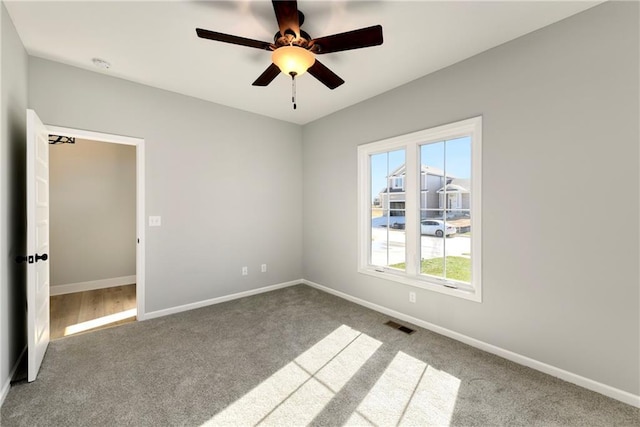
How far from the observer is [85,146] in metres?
4.35

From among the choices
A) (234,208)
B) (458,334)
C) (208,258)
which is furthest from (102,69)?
(458,334)

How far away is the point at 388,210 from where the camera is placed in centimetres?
347

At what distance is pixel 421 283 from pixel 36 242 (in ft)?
11.4

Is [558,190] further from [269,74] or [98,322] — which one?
[98,322]

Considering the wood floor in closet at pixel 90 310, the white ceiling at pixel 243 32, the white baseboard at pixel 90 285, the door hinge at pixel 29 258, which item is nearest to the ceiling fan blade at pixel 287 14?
the white ceiling at pixel 243 32

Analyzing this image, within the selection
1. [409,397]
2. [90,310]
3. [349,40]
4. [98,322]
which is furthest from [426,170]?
[90,310]

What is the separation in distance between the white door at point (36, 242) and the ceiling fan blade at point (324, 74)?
2.17m

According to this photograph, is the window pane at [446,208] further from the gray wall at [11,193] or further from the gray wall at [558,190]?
the gray wall at [11,193]

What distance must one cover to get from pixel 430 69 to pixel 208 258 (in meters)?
3.46

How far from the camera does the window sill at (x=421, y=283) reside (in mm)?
2627

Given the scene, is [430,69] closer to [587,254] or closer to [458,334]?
[587,254]

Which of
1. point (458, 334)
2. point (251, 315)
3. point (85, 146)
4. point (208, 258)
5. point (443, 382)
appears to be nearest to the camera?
point (443, 382)

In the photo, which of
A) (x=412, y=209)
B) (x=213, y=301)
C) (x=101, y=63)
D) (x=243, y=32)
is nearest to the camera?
(x=243, y=32)

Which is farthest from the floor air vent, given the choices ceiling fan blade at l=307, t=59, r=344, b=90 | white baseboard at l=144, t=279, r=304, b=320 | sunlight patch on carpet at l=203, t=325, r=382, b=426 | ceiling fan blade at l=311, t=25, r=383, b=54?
ceiling fan blade at l=311, t=25, r=383, b=54
